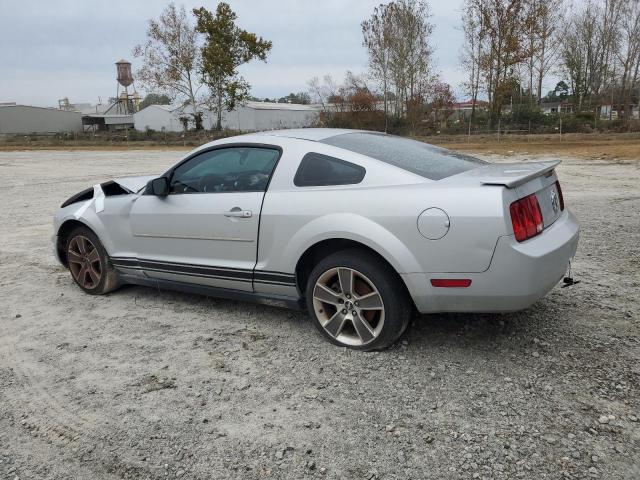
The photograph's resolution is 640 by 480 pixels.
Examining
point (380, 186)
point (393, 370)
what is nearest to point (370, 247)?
point (380, 186)

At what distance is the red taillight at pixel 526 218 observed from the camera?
3.22 meters

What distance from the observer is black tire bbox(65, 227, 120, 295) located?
5.16 metres

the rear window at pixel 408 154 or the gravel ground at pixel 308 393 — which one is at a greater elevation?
the rear window at pixel 408 154

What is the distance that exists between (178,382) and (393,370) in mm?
1372

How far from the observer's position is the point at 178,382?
3.49 metres

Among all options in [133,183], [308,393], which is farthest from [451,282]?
[133,183]

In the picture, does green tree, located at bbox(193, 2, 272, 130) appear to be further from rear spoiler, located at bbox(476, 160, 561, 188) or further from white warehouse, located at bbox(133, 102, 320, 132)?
rear spoiler, located at bbox(476, 160, 561, 188)

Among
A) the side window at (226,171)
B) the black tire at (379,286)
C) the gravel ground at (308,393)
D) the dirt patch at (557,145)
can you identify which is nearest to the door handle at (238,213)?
the side window at (226,171)

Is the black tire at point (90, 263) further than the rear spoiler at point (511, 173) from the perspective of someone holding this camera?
Yes

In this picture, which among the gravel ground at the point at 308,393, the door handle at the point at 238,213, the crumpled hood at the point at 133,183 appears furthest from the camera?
the crumpled hood at the point at 133,183

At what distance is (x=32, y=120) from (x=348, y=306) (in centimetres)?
7233

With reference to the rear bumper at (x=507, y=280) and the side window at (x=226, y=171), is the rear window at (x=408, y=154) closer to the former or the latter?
the side window at (x=226, y=171)

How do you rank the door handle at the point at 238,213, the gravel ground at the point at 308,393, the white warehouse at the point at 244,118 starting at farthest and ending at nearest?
the white warehouse at the point at 244,118 → the door handle at the point at 238,213 → the gravel ground at the point at 308,393

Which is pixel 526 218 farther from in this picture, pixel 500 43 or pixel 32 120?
pixel 32 120
